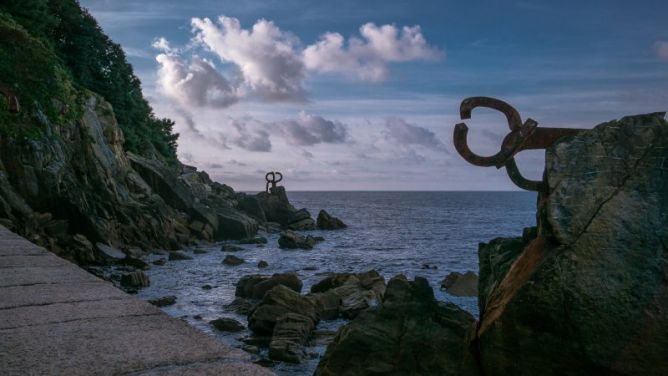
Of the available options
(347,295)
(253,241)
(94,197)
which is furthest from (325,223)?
(347,295)

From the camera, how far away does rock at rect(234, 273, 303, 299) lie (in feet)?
43.9

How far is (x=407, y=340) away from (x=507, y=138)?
2.52 m

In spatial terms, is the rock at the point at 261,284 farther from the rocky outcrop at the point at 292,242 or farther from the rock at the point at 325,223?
the rock at the point at 325,223

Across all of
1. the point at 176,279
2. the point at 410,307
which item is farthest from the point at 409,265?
the point at 410,307

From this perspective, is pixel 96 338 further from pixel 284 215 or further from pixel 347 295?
pixel 284 215

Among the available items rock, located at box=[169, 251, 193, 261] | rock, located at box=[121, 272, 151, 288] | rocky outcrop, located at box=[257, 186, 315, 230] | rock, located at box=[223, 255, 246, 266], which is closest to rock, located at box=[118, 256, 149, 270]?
rock, located at box=[169, 251, 193, 261]

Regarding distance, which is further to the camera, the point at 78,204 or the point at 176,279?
the point at 78,204

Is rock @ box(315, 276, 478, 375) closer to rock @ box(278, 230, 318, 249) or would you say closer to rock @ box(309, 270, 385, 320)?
rock @ box(309, 270, 385, 320)

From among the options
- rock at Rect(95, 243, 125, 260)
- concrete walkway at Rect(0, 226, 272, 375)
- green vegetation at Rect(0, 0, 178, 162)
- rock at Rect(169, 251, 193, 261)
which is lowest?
rock at Rect(169, 251, 193, 261)

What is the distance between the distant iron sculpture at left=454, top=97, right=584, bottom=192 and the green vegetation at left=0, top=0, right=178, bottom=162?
1107 centimetres

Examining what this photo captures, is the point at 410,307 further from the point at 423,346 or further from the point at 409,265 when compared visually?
the point at 409,265

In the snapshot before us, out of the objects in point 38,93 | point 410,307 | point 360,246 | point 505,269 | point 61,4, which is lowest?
point 360,246

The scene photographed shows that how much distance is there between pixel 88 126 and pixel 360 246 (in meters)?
15.7

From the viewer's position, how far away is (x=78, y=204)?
1767 cm
